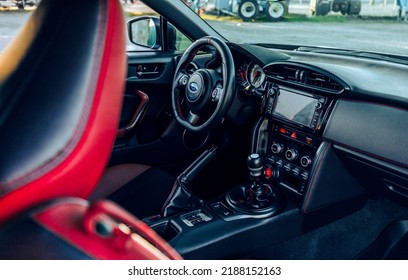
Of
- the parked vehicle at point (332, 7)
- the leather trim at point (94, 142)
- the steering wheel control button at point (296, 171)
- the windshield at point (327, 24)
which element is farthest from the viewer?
the parked vehicle at point (332, 7)

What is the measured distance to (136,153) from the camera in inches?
98.0

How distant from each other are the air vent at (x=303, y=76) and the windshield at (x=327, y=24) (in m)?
0.45

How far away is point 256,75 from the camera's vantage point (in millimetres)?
2139

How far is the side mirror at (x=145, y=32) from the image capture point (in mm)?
2502

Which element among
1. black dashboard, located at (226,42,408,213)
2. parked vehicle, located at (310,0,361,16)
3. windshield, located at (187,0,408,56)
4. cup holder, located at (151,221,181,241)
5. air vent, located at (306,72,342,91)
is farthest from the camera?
parked vehicle, located at (310,0,361,16)

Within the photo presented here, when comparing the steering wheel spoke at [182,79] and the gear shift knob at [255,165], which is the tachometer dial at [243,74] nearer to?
the steering wheel spoke at [182,79]

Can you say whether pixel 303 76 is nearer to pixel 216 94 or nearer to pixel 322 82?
pixel 322 82

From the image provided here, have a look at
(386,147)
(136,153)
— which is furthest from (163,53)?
(386,147)

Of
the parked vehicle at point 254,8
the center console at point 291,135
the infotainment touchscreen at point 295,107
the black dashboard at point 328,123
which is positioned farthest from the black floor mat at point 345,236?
the parked vehicle at point 254,8

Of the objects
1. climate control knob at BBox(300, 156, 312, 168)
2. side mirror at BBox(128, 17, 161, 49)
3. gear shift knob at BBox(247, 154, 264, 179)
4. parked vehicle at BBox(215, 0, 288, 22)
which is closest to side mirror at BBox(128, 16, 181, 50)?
side mirror at BBox(128, 17, 161, 49)

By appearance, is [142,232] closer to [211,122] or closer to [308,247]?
[211,122]

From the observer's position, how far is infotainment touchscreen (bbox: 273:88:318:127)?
1840mm

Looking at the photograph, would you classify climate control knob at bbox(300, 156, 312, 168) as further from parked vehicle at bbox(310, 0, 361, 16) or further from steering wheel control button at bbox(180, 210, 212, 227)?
parked vehicle at bbox(310, 0, 361, 16)

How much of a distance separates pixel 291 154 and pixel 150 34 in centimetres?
111
